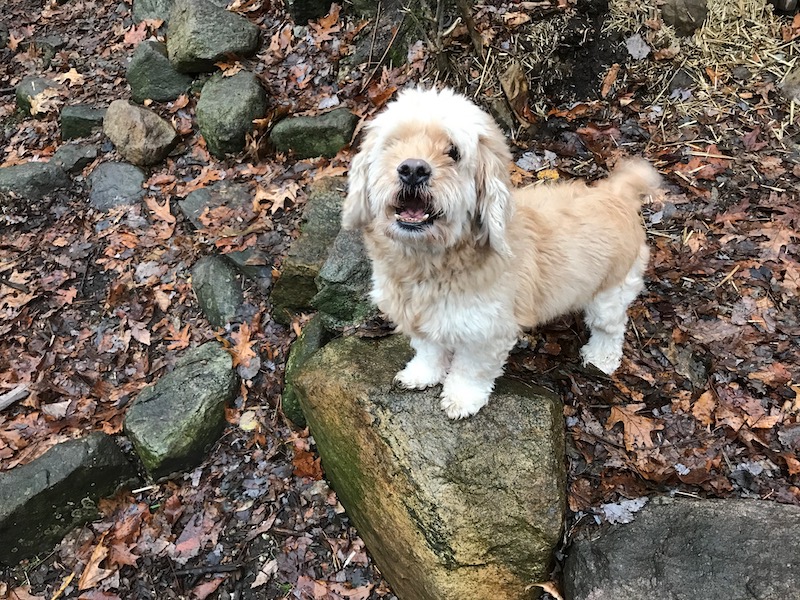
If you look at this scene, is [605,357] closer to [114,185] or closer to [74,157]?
[114,185]

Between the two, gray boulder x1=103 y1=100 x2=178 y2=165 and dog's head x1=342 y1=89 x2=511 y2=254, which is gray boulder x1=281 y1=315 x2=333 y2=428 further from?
gray boulder x1=103 y1=100 x2=178 y2=165

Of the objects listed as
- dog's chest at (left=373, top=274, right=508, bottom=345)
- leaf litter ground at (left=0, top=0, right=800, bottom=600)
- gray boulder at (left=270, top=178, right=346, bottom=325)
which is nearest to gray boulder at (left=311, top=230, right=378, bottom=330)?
gray boulder at (left=270, top=178, right=346, bottom=325)

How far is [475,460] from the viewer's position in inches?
149

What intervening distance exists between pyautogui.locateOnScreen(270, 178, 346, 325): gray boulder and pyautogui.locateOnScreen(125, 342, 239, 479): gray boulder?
0.78 meters

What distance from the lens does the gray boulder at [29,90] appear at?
9500mm

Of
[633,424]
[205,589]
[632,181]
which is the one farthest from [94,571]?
[632,181]

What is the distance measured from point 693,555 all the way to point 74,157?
906 cm

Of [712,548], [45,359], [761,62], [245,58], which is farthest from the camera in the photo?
[245,58]

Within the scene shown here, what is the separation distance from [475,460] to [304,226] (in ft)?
10.2

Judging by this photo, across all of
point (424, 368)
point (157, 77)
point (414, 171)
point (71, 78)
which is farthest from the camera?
point (71, 78)

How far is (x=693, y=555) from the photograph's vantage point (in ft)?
10.7

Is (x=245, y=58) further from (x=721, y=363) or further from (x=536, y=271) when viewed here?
(x=721, y=363)

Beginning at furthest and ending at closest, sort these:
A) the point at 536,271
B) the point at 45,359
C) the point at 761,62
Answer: the point at 761,62, the point at 45,359, the point at 536,271

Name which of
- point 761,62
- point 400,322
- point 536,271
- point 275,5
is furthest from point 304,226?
point 761,62
